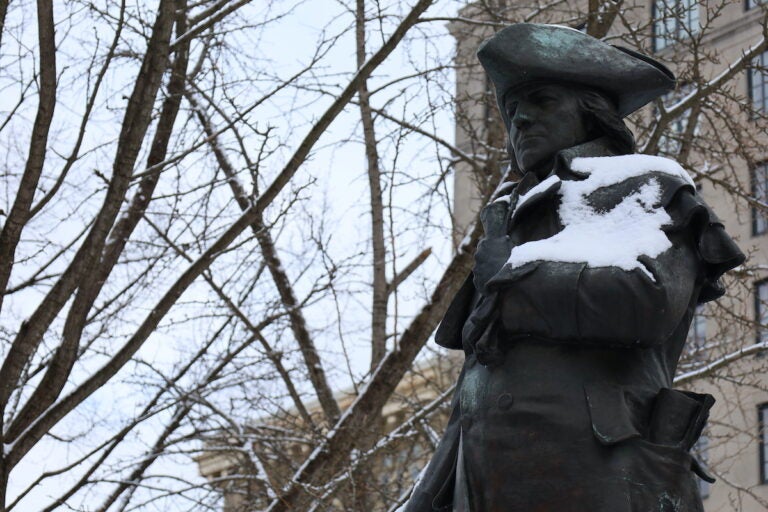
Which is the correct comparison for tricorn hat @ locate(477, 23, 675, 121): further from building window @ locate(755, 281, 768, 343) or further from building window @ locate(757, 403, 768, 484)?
building window @ locate(757, 403, 768, 484)

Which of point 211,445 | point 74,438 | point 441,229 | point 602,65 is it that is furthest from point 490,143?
point 602,65

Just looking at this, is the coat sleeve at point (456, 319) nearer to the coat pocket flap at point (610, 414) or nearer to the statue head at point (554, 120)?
the statue head at point (554, 120)

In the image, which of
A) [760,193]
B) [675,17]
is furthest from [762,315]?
[675,17]

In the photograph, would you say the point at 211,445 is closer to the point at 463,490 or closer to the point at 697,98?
the point at 697,98

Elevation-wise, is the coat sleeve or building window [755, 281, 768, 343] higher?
building window [755, 281, 768, 343]

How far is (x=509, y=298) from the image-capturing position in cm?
338

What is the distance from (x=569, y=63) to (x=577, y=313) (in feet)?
2.49

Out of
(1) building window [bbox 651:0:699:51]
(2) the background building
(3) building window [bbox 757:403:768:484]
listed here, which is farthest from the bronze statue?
(3) building window [bbox 757:403:768:484]

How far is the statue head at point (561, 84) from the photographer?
3701mm

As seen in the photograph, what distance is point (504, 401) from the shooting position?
11.0ft

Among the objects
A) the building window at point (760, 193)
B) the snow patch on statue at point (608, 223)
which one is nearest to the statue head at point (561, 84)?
the snow patch on statue at point (608, 223)

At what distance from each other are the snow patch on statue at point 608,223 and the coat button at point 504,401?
1.03 feet

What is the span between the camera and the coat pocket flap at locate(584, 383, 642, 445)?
10.5 ft

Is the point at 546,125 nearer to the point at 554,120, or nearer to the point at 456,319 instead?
the point at 554,120
